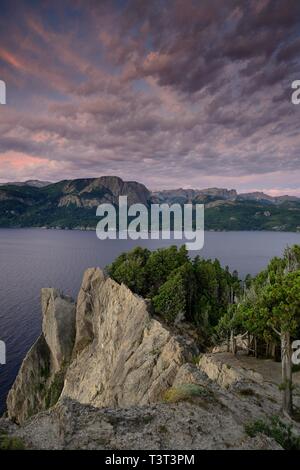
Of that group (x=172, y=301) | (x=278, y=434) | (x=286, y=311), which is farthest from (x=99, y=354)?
(x=278, y=434)

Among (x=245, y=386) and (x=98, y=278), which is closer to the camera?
(x=245, y=386)

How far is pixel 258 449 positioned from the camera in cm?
1769

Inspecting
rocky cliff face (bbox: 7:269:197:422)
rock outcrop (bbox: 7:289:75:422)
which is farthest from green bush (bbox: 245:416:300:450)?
rock outcrop (bbox: 7:289:75:422)

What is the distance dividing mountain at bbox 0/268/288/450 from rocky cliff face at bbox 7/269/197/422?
0.61 ft

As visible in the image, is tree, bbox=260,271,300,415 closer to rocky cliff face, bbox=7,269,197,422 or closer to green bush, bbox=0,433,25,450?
rocky cliff face, bbox=7,269,197,422

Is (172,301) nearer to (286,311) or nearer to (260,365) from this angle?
(260,365)

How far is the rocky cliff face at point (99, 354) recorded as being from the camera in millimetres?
40969

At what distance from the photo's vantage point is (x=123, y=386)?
43000mm

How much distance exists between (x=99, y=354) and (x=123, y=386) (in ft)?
53.6

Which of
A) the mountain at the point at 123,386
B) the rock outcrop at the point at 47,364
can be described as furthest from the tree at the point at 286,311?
the rock outcrop at the point at 47,364

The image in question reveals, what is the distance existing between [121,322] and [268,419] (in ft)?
114

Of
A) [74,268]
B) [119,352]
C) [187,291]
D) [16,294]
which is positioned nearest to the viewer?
[119,352]

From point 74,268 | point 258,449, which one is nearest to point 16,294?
point 74,268

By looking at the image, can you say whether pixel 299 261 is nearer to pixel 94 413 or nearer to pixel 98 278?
pixel 98 278
